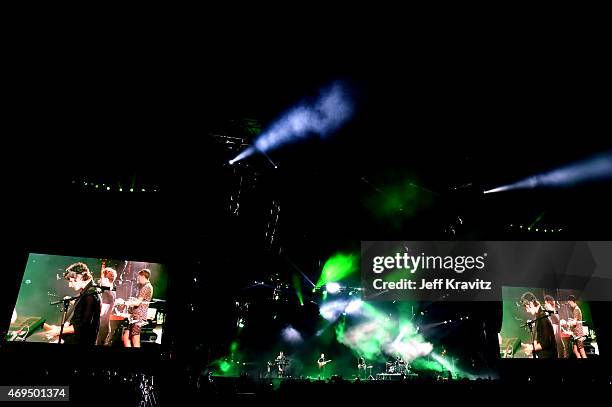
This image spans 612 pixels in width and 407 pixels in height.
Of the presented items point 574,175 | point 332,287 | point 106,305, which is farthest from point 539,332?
point 106,305

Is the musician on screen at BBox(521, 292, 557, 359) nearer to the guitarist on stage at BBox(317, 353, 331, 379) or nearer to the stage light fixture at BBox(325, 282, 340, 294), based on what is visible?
the stage light fixture at BBox(325, 282, 340, 294)

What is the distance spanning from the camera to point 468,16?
4.35m

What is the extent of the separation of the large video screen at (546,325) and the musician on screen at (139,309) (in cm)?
768

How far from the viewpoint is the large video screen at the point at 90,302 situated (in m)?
7.07

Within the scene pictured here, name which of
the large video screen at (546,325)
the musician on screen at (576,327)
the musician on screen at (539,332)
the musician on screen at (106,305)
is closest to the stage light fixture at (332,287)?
the large video screen at (546,325)

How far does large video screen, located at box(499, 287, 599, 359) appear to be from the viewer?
8.80 m

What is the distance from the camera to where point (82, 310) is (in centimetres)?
752

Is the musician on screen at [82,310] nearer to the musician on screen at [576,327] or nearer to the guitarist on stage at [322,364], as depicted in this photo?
the guitarist on stage at [322,364]

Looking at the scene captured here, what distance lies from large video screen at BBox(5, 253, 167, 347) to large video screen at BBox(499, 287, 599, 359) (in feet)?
24.7

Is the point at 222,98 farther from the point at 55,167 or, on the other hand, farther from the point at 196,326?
the point at 196,326

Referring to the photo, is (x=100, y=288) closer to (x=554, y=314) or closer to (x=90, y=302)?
(x=90, y=302)

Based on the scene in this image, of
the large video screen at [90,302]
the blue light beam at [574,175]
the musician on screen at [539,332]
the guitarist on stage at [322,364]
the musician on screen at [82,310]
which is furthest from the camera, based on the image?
the guitarist on stage at [322,364]

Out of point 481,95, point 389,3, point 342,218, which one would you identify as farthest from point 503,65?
point 342,218

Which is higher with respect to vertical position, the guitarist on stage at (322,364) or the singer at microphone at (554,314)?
the singer at microphone at (554,314)
